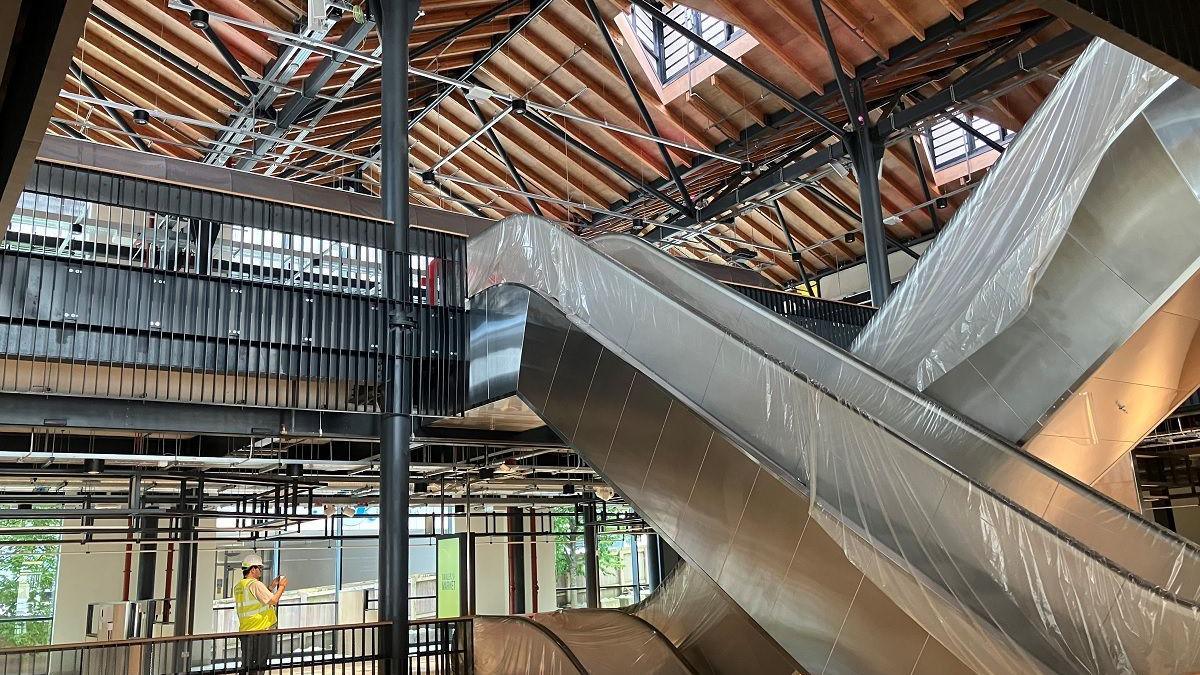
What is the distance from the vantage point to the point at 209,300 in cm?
926

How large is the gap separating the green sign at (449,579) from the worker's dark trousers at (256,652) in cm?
991

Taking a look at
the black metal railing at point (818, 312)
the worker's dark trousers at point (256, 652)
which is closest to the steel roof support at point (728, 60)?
the black metal railing at point (818, 312)

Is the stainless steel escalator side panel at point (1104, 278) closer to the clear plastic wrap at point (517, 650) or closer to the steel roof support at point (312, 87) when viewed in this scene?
the clear plastic wrap at point (517, 650)

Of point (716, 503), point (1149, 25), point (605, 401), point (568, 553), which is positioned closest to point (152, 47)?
point (605, 401)

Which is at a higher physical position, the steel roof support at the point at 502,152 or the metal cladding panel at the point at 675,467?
the steel roof support at the point at 502,152

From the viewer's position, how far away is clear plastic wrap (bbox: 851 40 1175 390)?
756 centimetres

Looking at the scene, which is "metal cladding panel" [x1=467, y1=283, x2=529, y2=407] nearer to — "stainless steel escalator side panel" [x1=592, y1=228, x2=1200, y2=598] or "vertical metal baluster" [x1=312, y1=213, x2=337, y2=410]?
"vertical metal baluster" [x1=312, y1=213, x2=337, y2=410]

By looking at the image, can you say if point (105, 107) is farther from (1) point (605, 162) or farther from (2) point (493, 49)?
(1) point (605, 162)

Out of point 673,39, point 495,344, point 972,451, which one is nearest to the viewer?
point 972,451

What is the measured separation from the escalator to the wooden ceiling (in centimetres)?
706

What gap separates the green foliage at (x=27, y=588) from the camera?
1983 cm

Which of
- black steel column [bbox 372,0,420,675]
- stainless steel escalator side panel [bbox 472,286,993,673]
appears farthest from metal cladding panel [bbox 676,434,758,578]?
black steel column [bbox 372,0,420,675]

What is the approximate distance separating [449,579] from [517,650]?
9.10 metres

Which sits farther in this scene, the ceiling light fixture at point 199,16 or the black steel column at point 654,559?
the black steel column at point 654,559
